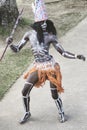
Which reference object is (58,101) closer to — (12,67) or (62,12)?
(12,67)

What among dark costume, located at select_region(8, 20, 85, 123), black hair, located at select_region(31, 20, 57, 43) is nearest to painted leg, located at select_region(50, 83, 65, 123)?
dark costume, located at select_region(8, 20, 85, 123)

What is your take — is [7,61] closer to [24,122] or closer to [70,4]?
[24,122]

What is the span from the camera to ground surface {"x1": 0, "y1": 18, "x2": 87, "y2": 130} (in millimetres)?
7195

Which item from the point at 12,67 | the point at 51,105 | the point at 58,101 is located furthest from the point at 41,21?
the point at 12,67

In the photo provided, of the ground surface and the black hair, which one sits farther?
the ground surface

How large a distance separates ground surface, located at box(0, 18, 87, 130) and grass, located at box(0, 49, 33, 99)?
0.14m

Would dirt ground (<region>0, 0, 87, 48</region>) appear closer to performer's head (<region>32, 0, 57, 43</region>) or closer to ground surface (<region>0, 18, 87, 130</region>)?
ground surface (<region>0, 18, 87, 130</region>)

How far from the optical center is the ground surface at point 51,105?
283 inches

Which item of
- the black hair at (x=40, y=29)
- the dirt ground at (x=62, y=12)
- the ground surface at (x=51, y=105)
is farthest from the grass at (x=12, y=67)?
the black hair at (x=40, y=29)

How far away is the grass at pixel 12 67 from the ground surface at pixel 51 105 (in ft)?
0.47

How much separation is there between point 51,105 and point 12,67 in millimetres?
2166

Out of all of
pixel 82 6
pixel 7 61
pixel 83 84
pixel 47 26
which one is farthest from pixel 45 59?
pixel 82 6

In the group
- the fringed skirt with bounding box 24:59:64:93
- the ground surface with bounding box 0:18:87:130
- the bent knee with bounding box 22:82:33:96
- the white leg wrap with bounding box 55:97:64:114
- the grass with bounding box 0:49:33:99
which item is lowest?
the grass with bounding box 0:49:33:99

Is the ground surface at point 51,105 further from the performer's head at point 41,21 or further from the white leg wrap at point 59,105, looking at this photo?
the performer's head at point 41,21
